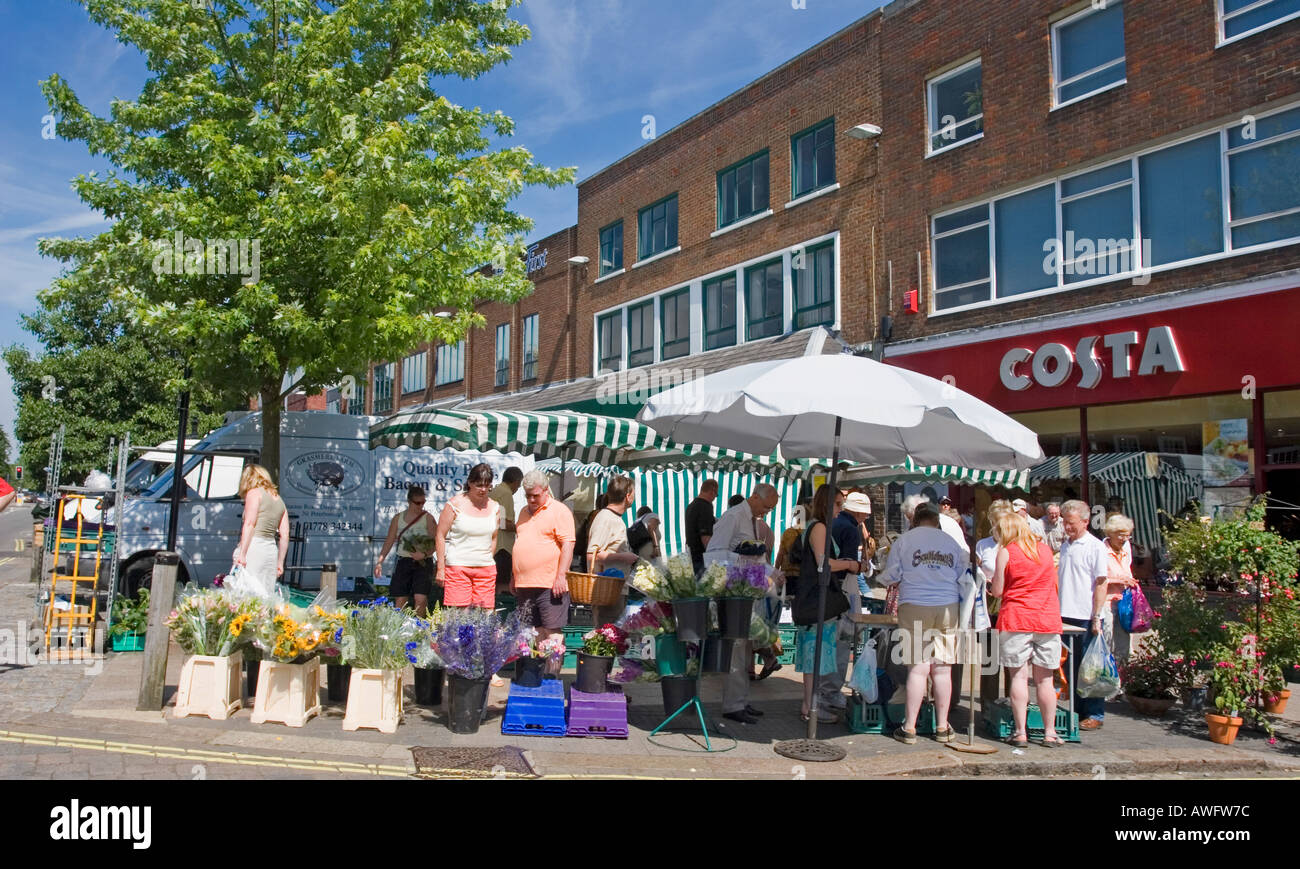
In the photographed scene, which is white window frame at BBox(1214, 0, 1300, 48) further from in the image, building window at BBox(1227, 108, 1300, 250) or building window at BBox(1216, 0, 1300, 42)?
building window at BBox(1227, 108, 1300, 250)

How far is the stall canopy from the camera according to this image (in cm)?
1346

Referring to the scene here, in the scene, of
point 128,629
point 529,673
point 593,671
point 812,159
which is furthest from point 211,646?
point 812,159

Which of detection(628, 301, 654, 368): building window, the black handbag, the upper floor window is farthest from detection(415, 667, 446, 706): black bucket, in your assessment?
the upper floor window

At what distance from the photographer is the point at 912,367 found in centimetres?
1650

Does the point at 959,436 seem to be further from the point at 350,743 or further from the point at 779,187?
the point at 779,187

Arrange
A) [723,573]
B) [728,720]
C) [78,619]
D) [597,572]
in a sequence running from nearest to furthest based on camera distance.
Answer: [723,573] → [728,720] → [597,572] → [78,619]

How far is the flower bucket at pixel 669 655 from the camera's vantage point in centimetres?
724

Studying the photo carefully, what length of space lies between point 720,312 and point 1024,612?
14.9m

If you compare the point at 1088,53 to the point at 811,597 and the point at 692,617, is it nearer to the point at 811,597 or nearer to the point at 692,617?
the point at 811,597

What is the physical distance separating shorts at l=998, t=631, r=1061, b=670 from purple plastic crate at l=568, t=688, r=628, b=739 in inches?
111
